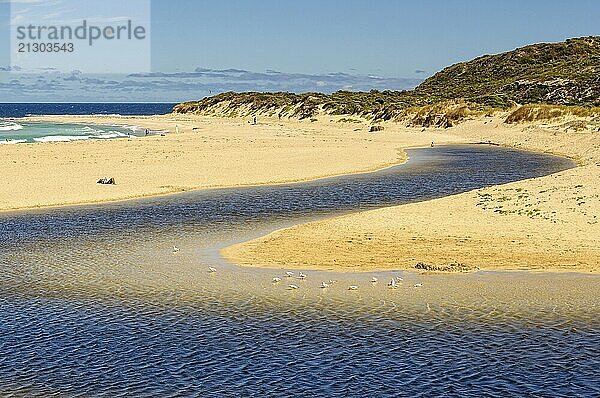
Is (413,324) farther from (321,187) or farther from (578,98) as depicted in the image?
(578,98)

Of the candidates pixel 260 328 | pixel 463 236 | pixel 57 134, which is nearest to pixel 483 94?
pixel 57 134

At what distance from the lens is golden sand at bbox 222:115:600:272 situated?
2200 centimetres

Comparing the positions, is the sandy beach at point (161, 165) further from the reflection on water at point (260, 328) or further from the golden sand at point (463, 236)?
the golden sand at point (463, 236)

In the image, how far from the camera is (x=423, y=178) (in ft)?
155

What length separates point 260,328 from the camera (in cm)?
1631

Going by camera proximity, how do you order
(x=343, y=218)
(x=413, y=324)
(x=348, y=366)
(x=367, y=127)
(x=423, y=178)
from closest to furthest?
(x=348, y=366), (x=413, y=324), (x=343, y=218), (x=423, y=178), (x=367, y=127)

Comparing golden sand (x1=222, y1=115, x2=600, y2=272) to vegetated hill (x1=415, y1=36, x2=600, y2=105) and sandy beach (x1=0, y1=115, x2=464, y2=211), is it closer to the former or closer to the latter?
sandy beach (x1=0, y1=115, x2=464, y2=211)

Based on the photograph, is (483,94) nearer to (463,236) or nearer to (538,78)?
(538,78)

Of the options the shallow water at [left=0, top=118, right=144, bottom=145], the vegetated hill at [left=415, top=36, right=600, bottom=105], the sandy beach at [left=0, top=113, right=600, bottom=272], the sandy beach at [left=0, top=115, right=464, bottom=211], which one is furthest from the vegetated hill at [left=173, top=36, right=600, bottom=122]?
the sandy beach at [left=0, top=113, right=600, bottom=272]

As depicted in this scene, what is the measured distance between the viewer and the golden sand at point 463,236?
22000 millimetres

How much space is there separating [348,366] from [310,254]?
9.70 meters

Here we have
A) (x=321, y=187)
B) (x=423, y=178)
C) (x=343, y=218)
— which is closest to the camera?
(x=343, y=218)

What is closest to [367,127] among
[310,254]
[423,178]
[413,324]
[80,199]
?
[423,178]

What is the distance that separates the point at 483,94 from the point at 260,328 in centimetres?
12652
